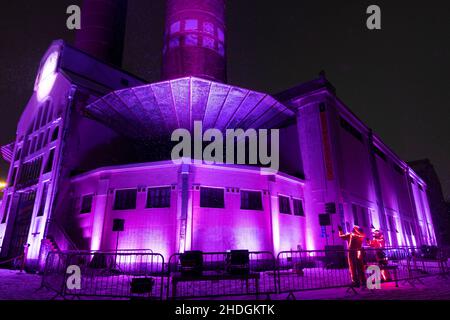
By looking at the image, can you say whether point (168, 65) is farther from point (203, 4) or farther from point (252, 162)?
point (252, 162)

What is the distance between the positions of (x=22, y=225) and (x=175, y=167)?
16.6 meters

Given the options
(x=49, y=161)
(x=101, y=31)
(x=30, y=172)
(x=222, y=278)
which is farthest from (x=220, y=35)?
(x=222, y=278)

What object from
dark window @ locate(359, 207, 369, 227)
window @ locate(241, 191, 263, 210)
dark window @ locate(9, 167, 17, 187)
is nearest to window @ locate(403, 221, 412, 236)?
dark window @ locate(359, 207, 369, 227)

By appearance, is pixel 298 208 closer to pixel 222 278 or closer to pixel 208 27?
pixel 222 278

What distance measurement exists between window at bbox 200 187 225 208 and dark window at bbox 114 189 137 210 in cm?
446

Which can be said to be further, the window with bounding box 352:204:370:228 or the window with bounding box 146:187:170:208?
the window with bounding box 352:204:370:228

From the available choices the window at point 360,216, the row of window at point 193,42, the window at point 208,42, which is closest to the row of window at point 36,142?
the row of window at point 193,42

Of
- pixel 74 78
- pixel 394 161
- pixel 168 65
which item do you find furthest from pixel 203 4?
pixel 394 161

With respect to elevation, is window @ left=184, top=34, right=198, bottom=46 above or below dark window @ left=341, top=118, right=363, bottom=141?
above

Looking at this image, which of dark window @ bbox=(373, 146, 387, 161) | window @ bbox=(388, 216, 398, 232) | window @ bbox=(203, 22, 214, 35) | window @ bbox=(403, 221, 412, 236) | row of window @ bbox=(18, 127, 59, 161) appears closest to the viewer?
row of window @ bbox=(18, 127, 59, 161)

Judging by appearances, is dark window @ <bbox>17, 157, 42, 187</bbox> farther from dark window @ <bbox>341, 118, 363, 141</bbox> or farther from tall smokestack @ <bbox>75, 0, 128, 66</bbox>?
dark window @ <bbox>341, 118, 363, 141</bbox>

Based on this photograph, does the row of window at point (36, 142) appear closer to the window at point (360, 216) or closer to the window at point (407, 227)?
the window at point (360, 216)

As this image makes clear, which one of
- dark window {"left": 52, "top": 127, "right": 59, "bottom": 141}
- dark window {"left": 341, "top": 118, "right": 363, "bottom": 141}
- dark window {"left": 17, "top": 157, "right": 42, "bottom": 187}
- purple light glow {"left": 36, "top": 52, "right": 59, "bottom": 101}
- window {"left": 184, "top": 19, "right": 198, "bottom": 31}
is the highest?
window {"left": 184, "top": 19, "right": 198, "bottom": 31}

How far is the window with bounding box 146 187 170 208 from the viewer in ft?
57.6
